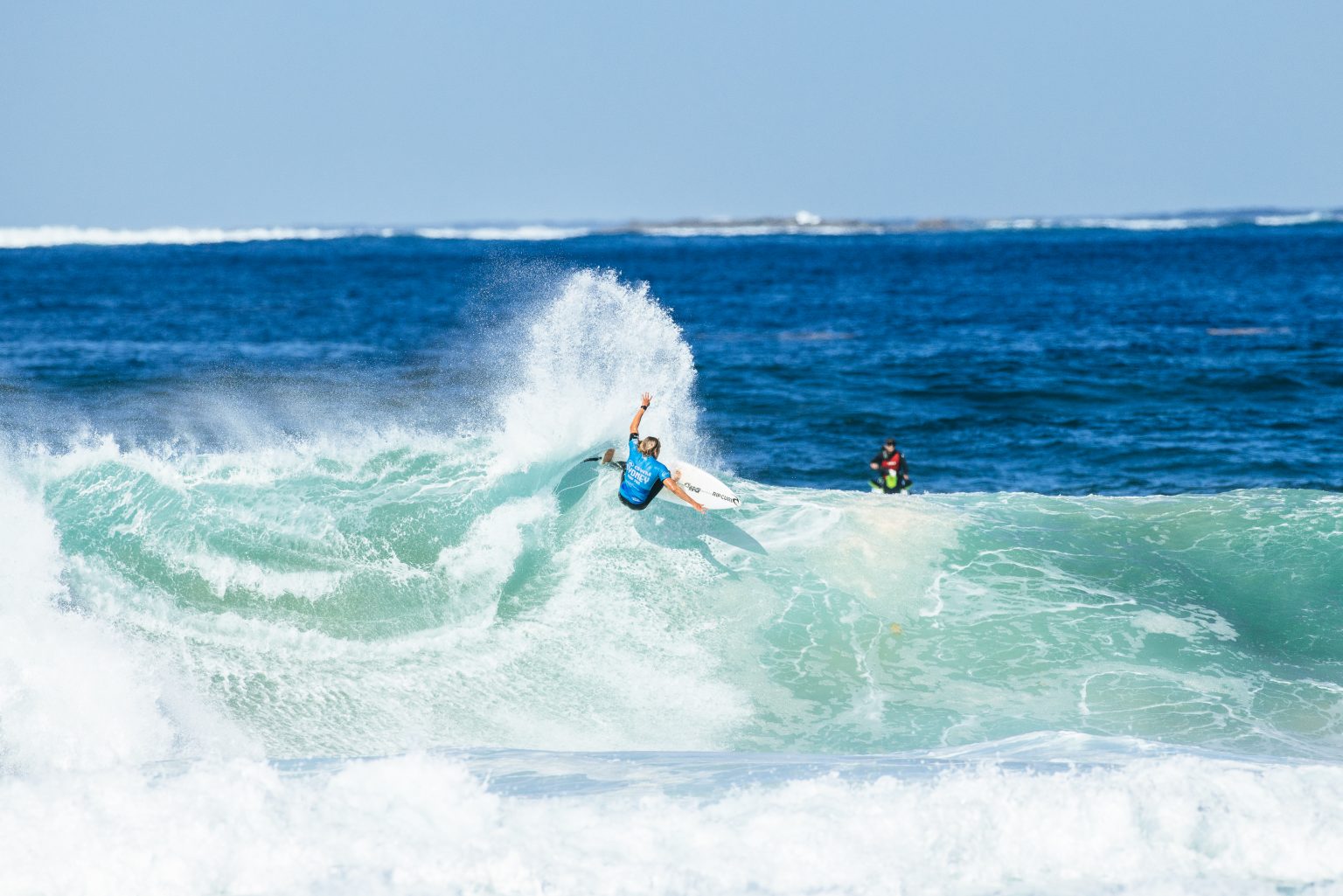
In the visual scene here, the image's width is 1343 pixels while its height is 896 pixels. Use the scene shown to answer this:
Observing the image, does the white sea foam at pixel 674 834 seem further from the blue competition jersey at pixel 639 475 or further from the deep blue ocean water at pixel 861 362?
the deep blue ocean water at pixel 861 362

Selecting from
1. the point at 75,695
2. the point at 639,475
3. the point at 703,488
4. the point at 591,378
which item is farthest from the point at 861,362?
the point at 75,695

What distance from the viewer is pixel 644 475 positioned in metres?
13.9

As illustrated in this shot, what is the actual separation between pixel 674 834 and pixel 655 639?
5231 mm

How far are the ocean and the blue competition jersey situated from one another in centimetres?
105

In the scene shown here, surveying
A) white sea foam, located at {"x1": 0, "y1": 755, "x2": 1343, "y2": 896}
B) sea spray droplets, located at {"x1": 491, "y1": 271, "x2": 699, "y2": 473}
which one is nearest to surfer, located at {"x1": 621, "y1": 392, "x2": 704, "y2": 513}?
sea spray droplets, located at {"x1": 491, "y1": 271, "x2": 699, "y2": 473}

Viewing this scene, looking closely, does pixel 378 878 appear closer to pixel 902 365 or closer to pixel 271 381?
pixel 271 381

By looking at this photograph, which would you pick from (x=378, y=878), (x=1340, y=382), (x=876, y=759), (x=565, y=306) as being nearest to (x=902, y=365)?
(x=1340, y=382)

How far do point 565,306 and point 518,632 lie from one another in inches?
366

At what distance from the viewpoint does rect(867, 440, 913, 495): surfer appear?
18359mm

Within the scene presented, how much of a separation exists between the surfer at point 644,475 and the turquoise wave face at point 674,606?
992 millimetres

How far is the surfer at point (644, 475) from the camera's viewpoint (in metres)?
13.9

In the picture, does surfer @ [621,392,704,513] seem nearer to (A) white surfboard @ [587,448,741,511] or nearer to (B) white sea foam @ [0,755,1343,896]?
(A) white surfboard @ [587,448,741,511]

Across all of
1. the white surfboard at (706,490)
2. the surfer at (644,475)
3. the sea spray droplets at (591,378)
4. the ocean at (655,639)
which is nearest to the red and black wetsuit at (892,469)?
the ocean at (655,639)

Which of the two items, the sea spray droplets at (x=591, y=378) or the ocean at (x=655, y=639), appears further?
the sea spray droplets at (x=591, y=378)
